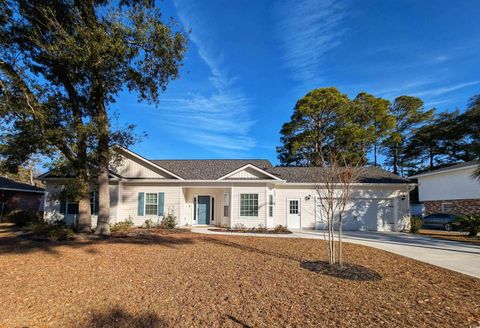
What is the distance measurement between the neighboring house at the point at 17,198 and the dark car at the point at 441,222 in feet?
109

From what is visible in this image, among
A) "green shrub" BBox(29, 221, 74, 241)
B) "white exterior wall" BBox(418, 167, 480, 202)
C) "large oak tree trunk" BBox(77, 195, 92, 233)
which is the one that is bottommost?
"green shrub" BBox(29, 221, 74, 241)

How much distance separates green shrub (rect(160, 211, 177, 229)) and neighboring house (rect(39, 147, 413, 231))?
0.90 feet

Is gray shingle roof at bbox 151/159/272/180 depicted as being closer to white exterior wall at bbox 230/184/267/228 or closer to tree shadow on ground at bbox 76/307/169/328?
white exterior wall at bbox 230/184/267/228

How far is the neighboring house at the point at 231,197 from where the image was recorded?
55.9 feet

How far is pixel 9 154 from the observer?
37.2 ft

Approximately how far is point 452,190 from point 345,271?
23729 millimetres

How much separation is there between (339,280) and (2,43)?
14.1 metres

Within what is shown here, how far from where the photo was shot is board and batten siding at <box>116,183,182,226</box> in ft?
56.1

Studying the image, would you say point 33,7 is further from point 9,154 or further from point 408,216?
point 408,216

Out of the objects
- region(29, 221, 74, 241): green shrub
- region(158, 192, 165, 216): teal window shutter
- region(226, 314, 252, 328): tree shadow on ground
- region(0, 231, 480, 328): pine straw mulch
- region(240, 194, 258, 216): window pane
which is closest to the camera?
region(226, 314, 252, 328): tree shadow on ground

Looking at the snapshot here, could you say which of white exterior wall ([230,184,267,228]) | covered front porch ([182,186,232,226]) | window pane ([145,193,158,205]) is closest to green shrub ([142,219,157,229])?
window pane ([145,193,158,205])

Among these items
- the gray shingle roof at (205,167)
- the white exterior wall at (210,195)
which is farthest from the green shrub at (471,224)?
the white exterior wall at (210,195)

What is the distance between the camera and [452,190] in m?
24.3

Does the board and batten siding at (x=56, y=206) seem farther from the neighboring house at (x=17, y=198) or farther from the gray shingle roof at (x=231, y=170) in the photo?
the neighboring house at (x=17, y=198)
